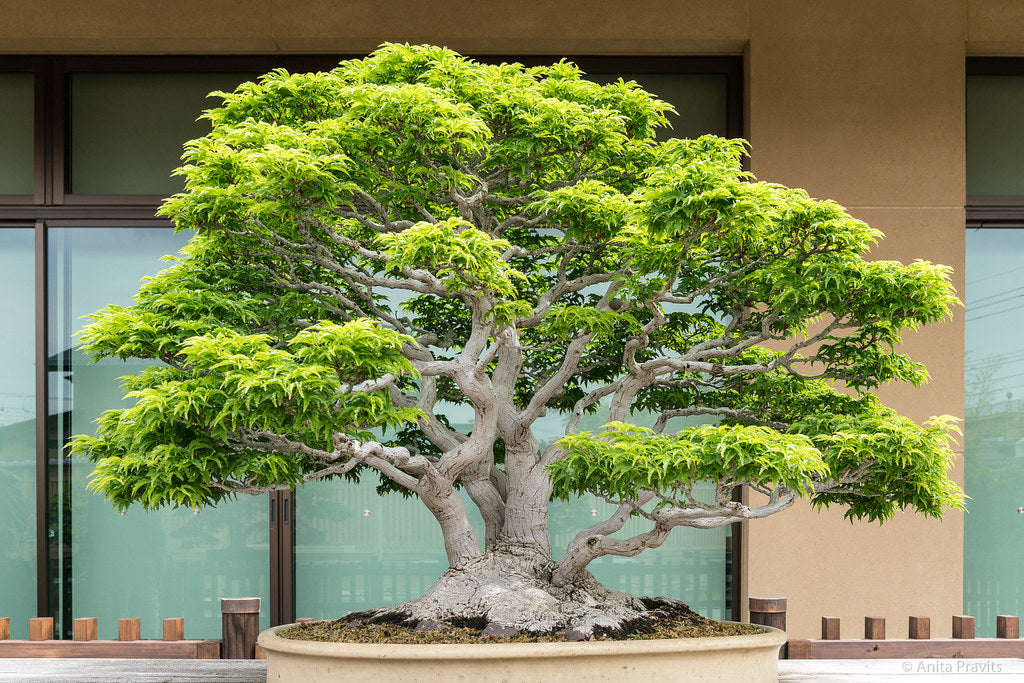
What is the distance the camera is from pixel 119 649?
2783 mm

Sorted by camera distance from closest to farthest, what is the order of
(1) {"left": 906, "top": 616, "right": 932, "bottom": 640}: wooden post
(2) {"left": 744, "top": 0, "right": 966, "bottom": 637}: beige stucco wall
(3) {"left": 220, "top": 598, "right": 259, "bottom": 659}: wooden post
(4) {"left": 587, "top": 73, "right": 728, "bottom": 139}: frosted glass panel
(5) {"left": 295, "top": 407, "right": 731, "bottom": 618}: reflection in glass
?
(3) {"left": 220, "top": 598, "right": 259, "bottom": 659}: wooden post < (1) {"left": 906, "top": 616, "right": 932, "bottom": 640}: wooden post < (2) {"left": 744, "top": 0, "right": 966, "bottom": 637}: beige stucco wall < (5) {"left": 295, "top": 407, "right": 731, "bottom": 618}: reflection in glass < (4) {"left": 587, "top": 73, "right": 728, "bottom": 139}: frosted glass panel

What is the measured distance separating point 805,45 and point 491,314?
2187 mm

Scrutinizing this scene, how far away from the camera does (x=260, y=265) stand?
7.93 ft

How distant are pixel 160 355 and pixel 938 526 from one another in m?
2.86

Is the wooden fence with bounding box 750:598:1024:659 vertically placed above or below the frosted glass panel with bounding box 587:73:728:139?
below

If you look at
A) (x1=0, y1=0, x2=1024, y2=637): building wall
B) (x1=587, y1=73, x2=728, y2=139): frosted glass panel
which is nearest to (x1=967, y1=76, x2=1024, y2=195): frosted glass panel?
(x1=0, y1=0, x2=1024, y2=637): building wall

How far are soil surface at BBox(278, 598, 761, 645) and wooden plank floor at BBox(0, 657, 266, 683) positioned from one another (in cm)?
24

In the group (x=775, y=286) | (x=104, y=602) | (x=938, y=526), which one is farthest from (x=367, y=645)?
(x=938, y=526)

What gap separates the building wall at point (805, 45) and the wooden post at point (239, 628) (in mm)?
1825

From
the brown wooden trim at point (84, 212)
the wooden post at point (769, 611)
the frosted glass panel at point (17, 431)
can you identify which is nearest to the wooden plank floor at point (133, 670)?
the frosted glass panel at point (17, 431)

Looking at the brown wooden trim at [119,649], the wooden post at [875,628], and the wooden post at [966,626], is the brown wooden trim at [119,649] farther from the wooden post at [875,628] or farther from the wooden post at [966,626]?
the wooden post at [966,626]

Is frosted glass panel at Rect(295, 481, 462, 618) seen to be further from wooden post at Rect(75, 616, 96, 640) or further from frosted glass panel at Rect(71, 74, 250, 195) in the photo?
frosted glass panel at Rect(71, 74, 250, 195)

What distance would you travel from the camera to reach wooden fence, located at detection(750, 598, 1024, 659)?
2771 mm

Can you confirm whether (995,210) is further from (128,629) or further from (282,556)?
(128,629)
